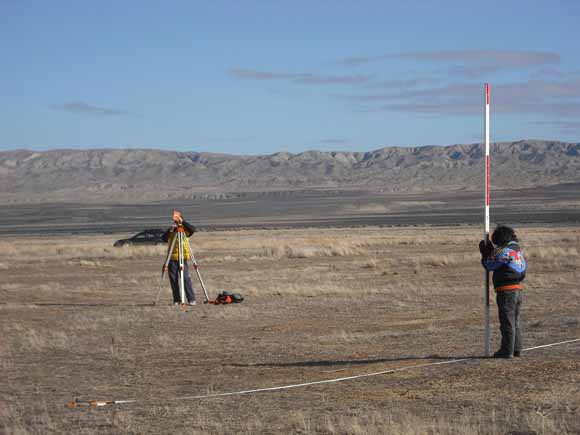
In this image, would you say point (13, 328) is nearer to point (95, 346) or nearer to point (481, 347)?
point (95, 346)

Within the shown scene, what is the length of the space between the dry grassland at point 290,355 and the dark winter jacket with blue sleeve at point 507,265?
3.16 feet

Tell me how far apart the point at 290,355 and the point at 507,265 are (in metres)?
3.75

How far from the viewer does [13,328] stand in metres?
17.7

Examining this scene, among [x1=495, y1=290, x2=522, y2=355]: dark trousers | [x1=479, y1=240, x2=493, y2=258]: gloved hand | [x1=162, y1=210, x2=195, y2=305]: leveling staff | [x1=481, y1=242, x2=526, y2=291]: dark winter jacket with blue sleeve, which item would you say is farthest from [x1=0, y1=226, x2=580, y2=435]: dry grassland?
[x1=479, y1=240, x2=493, y2=258]: gloved hand

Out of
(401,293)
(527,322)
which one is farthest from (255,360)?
(401,293)

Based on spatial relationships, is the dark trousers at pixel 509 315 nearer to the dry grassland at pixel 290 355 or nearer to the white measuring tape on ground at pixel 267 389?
the dry grassland at pixel 290 355

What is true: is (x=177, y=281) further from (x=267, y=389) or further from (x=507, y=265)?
(x=507, y=265)

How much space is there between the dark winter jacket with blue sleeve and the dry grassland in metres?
0.96

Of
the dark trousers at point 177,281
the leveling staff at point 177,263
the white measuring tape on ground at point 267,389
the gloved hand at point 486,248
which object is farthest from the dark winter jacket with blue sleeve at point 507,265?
the dark trousers at point 177,281

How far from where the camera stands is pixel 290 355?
14.0m

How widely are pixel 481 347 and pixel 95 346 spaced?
6.00m

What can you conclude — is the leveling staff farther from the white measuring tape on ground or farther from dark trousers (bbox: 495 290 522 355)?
dark trousers (bbox: 495 290 522 355)

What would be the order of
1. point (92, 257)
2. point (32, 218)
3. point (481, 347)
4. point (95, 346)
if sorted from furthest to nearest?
point (32, 218) → point (92, 257) → point (95, 346) → point (481, 347)

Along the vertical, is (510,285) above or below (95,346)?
above
